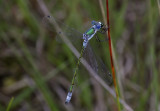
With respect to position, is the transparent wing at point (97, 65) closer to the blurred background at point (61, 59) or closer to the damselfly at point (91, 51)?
the damselfly at point (91, 51)

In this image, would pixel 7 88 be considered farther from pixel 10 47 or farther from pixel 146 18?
pixel 146 18

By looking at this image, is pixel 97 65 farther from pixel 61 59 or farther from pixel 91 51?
pixel 61 59

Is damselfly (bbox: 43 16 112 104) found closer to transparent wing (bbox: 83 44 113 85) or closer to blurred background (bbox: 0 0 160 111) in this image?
transparent wing (bbox: 83 44 113 85)

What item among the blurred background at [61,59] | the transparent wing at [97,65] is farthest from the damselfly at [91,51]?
the blurred background at [61,59]

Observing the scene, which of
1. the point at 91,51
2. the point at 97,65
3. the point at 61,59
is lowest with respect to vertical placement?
the point at 97,65

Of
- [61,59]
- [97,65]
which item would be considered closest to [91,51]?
[97,65]

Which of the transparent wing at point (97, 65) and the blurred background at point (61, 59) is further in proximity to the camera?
the blurred background at point (61, 59)
